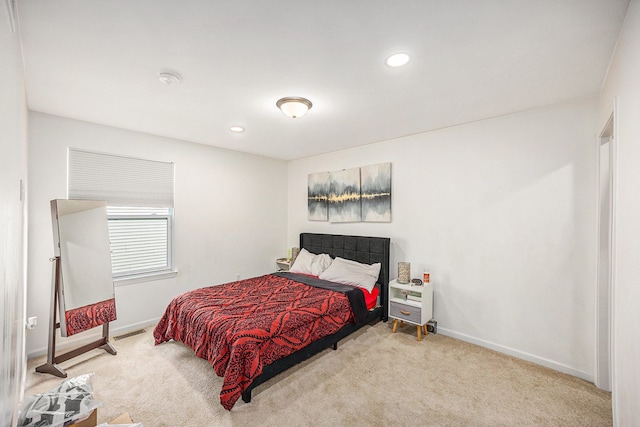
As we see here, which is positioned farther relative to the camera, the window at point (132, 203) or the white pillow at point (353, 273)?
the white pillow at point (353, 273)

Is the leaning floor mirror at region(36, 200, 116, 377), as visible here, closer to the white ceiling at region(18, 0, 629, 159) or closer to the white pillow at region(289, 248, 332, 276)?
the white ceiling at region(18, 0, 629, 159)

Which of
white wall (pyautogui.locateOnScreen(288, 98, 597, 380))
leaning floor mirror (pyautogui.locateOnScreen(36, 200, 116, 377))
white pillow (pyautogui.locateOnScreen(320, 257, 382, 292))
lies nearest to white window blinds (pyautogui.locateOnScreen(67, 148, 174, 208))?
leaning floor mirror (pyautogui.locateOnScreen(36, 200, 116, 377))

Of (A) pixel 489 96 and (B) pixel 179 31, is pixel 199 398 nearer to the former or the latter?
(B) pixel 179 31

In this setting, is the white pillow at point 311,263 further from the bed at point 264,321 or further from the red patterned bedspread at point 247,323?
the red patterned bedspread at point 247,323

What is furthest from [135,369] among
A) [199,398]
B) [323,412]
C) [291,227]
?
[291,227]

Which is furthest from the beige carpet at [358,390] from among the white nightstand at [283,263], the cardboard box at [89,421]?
the white nightstand at [283,263]

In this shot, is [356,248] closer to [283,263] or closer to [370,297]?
[370,297]

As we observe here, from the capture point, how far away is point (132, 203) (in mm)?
3588

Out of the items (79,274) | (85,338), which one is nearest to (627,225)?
(79,274)

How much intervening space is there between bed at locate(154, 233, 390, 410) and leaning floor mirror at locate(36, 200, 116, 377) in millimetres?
628

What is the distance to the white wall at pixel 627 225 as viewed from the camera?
1312mm

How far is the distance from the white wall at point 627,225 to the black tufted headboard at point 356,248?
2378 mm

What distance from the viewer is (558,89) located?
A: 7.89ft

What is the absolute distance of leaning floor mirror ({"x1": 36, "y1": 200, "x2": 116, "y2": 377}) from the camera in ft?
8.83
